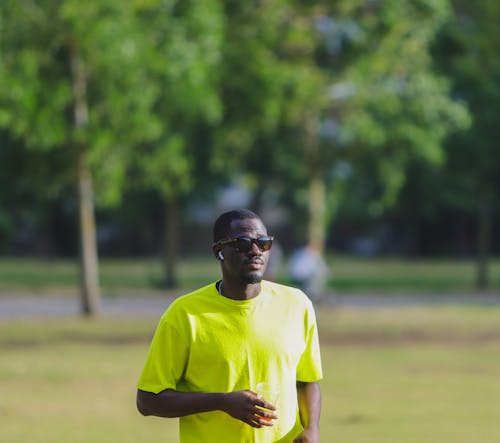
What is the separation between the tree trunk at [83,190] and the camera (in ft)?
78.3

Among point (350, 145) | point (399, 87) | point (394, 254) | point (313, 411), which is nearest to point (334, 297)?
point (350, 145)

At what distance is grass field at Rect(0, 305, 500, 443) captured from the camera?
37.2ft

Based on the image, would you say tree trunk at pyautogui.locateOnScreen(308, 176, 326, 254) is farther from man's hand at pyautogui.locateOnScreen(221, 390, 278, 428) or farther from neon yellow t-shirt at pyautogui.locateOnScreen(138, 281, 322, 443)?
man's hand at pyautogui.locateOnScreen(221, 390, 278, 428)

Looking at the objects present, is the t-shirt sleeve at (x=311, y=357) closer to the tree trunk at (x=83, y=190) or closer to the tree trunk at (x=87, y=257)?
the tree trunk at (x=83, y=190)

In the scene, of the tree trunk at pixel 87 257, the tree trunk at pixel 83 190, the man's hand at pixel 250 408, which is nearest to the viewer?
the man's hand at pixel 250 408

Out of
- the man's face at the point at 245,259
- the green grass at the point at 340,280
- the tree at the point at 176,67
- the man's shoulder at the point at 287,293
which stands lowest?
the green grass at the point at 340,280

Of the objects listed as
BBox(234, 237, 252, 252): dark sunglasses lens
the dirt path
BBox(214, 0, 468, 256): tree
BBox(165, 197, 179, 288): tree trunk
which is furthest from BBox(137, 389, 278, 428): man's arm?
BBox(165, 197, 179, 288): tree trunk

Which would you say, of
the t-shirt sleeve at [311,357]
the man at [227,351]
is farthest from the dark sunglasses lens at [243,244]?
the t-shirt sleeve at [311,357]

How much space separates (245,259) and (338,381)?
10677mm

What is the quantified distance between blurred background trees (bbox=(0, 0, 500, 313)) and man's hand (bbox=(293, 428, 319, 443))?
17969 mm

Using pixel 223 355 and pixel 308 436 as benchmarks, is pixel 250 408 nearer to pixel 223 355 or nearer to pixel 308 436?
pixel 223 355

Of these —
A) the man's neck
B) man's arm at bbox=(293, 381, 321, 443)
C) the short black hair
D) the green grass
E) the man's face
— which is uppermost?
A: the short black hair

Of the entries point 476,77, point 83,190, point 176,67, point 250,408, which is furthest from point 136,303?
point 250,408

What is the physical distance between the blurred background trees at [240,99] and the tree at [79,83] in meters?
0.03
